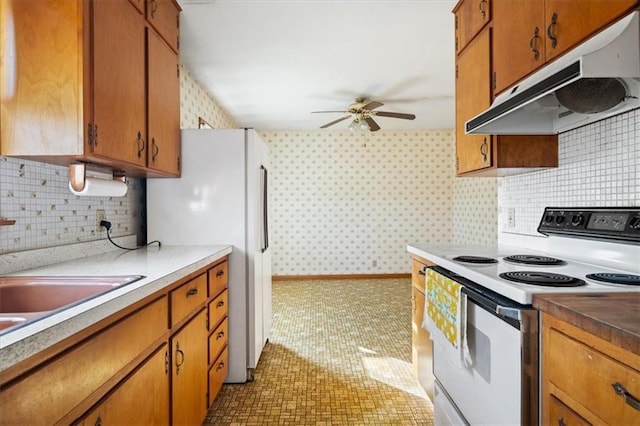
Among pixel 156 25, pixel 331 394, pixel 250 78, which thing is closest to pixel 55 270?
pixel 156 25

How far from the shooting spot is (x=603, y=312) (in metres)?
0.87

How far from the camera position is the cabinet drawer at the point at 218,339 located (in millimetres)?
2059

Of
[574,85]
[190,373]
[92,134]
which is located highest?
[574,85]

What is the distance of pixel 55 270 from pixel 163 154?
0.91m

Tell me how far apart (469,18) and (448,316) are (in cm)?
180

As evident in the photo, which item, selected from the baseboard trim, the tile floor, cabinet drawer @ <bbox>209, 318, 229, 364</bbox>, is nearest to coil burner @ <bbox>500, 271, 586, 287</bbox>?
the tile floor

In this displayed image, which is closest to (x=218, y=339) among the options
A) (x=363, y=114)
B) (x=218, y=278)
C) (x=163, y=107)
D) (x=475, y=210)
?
(x=218, y=278)

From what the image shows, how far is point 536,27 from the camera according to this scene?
1.61 meters

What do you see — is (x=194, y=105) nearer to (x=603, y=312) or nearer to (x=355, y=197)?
(x=355, y=197)

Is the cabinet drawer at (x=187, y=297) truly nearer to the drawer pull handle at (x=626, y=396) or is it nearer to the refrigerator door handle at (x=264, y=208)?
the refrigerator door handle at (x=264, y=208)

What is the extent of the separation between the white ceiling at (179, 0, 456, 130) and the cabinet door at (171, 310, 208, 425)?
203cm

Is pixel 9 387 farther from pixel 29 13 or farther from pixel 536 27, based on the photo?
pixel 536 27

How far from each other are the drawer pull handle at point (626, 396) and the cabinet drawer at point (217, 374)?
5.97 ft

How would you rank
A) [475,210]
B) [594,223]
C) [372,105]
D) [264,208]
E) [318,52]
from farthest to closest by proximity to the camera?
[475,210] < [372,105] < [318,52] < [264,208] < [594,223]
